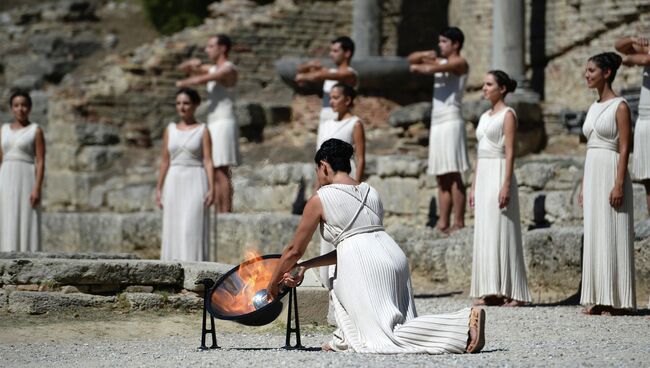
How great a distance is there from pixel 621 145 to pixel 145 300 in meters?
3.66

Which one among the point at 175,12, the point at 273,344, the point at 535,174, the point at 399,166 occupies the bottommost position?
the point at 273,344

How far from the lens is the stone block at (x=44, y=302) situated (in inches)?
348

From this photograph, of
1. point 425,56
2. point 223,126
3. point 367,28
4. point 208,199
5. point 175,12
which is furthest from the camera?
point 175,12

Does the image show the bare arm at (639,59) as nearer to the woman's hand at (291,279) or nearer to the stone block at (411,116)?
the woman's hand at (291,279)

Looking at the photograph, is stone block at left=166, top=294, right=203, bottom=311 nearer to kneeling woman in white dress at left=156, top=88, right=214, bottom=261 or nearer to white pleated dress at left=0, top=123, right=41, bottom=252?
kneeling woman in white dress at left=156, top=88, right=214, bottom=261

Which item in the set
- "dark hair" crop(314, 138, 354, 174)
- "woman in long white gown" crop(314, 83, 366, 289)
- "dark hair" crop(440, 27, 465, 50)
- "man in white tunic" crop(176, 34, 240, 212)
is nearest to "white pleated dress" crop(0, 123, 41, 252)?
"man in white tunic" crop(176, 34, 240, 212)

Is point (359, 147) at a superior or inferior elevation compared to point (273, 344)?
superior

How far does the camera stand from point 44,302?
888cm

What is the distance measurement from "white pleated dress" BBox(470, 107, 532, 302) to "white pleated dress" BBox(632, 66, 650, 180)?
100 centimetres

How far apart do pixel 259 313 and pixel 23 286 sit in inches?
98.4

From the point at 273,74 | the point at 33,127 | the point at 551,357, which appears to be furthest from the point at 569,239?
the point at 273,74

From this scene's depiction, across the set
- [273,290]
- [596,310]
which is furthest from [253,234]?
[273,290]

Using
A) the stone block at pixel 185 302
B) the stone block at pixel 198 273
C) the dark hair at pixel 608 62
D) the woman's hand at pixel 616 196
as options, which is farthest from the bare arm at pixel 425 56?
the stone block at pixel 185 302

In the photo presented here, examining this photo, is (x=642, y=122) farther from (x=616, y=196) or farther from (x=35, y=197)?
(x=35, y=197)
